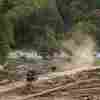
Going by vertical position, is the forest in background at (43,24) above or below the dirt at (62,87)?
above

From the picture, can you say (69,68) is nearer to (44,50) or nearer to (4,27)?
(44,50)

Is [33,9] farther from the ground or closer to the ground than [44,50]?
farther from the ground

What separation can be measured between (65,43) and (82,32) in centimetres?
6

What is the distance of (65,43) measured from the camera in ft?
2.69

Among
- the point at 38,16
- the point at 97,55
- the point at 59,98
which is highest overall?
the point at 38,16

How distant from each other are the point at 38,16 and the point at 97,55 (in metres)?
0.20

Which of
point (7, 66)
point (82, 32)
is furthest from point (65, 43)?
point (7, 66)

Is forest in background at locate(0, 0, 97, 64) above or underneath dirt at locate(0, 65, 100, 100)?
above

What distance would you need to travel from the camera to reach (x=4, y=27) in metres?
0.80

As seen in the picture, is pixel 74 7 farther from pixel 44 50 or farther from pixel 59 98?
pixel 59 98

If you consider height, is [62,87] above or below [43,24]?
below

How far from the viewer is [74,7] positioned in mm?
831

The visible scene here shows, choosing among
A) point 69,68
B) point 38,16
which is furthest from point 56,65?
point 38,16

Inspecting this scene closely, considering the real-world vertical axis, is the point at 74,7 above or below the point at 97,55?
above
